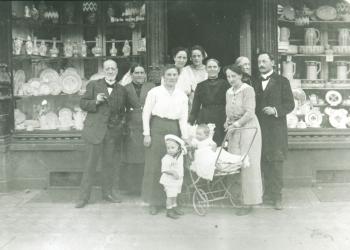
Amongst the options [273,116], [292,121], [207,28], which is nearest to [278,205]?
[273,116]

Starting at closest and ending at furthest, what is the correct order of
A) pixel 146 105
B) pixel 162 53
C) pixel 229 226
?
pixel 229 226 → pixel 146 105 → pixel 162 53

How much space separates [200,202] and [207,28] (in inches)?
142

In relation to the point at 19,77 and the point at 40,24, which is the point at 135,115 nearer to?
the point at 19,77

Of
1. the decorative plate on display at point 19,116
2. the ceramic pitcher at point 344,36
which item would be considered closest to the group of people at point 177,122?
the decorative plate on display at point 19,116

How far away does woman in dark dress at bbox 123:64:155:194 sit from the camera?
6.83m

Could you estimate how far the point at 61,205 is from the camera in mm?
6746

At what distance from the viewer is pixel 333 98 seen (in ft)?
26.3

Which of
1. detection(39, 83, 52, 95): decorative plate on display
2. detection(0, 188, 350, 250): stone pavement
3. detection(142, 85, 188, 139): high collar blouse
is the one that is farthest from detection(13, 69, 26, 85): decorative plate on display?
detection(142, 85, 188, 139): high collar blouse

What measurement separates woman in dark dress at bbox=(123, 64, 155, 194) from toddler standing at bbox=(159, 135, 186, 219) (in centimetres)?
84

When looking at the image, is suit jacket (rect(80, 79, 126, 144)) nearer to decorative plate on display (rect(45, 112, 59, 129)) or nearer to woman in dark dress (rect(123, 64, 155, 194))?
woman in dark dress (rect(123, 64, 155, 194))

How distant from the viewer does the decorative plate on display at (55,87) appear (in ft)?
26.3

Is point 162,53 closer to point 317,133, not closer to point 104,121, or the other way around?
point 104,121

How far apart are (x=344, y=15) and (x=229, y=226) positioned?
13.6 ft

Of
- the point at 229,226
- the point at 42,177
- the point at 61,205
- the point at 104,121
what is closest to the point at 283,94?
the point at 229,226
